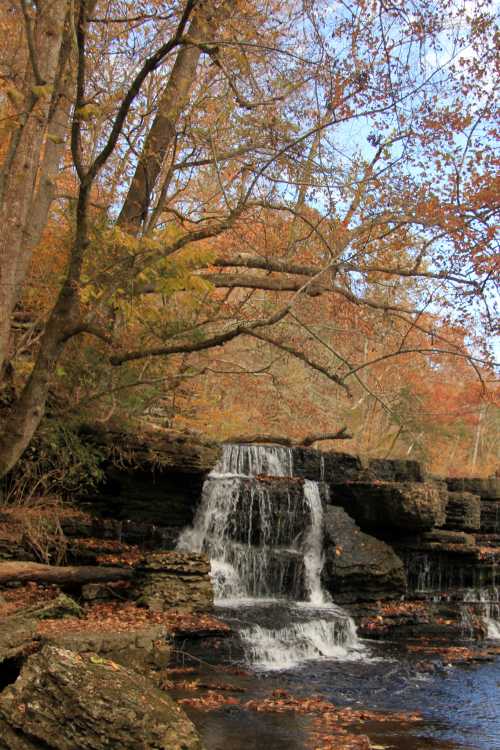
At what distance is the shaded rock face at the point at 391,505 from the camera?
12.7m

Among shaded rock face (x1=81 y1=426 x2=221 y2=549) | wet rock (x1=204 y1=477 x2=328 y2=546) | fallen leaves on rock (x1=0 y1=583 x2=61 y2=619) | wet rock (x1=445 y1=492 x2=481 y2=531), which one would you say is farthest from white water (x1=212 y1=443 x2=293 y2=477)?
fallen leaves on rock (x1=0 y1=583 x2=61 y2=619)

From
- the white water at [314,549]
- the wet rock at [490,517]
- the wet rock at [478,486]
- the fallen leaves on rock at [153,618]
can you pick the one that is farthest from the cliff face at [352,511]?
the fallen leaves on rock at [153,618]

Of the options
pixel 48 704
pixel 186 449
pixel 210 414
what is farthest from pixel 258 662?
pixel 210 414

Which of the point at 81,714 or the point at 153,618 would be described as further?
the point at 153,618

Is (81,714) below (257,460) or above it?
below

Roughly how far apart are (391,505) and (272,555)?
2.43 meters

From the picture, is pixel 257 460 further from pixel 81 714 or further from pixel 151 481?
pixel 81 714

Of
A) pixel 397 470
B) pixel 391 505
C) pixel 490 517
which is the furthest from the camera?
pixel 490 517

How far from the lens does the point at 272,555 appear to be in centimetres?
1172

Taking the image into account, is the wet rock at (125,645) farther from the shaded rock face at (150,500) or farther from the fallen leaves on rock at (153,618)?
the shaded rock face at (150,500)

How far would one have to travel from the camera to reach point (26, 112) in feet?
23.5

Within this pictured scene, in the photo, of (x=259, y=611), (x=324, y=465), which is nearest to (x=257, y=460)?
(x=324, y=465)

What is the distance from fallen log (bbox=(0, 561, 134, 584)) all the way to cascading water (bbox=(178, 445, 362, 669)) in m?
1.79

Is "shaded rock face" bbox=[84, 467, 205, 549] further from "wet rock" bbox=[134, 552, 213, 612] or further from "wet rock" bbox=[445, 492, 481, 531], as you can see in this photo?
"wet rock" bbox=[445, 492, 481, 531]
